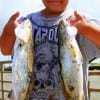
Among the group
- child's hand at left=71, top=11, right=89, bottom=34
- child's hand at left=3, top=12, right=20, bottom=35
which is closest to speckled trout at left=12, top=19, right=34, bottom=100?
child's hand at left=3, top=12, right=20, bottom=35

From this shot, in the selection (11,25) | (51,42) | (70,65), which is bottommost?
(70,65)

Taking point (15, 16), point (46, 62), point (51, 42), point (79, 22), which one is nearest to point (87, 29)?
point (79, 22)

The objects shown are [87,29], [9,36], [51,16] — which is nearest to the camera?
[87,29]

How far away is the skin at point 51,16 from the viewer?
10.9 feet

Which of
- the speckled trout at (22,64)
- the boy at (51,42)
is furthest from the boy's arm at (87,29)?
the speckled trout at (22,64)

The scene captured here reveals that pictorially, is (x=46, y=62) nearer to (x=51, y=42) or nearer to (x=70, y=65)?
(x=51, y=42)

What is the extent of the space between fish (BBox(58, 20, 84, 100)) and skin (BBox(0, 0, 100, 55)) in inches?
5.9

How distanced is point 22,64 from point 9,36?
0.38 meters

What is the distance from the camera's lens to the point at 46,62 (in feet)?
11.3

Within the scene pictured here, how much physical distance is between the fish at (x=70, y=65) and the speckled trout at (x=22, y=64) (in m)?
0.24

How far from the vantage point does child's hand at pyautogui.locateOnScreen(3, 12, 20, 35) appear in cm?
338

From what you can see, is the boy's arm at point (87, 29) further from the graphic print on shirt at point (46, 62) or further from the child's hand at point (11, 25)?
the child's hand at point (11, 25)

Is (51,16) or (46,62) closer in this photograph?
(46,62)

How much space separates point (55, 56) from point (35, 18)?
0.37 metres
